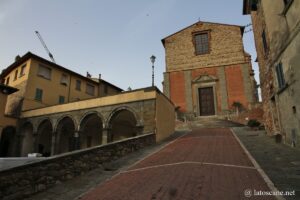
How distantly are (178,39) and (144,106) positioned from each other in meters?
16.3

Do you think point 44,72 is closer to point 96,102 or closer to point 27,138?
point 27,138

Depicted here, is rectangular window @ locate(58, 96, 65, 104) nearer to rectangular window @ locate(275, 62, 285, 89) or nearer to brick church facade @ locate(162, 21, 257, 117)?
brick church facade @ locate(162, 21, 257, 117)

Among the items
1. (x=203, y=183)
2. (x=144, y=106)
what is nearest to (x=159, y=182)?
(x=203, y=183)

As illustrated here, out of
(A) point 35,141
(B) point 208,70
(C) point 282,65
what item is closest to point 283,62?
(C) point 282,65

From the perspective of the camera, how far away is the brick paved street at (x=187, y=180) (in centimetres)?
467

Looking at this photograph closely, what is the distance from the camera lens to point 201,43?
26.5 meters

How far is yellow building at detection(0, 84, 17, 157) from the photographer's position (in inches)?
754

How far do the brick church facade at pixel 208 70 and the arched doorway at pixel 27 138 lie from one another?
51.1ft

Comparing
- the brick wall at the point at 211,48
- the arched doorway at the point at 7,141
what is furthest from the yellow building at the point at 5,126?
the brick wall at the point at 211,48

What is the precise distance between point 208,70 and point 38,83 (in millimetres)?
19113

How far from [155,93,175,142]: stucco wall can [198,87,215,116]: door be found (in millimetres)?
8334

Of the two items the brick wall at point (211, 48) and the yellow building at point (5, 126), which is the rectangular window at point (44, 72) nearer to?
the yellow building at point (5, 126)

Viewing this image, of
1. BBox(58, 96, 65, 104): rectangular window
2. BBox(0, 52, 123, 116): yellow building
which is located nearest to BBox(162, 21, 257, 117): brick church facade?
BBox(0, 52, 123, 116): yellow building

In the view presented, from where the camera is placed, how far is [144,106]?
13.9 metres
